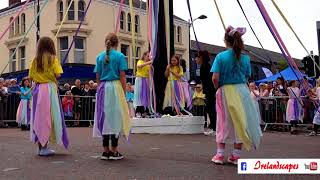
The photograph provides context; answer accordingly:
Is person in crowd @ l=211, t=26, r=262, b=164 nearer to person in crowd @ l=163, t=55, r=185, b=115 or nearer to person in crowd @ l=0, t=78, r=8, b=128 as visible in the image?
person in crowd @ l=163, t=55, r=185, b=115

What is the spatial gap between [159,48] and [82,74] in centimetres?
2429

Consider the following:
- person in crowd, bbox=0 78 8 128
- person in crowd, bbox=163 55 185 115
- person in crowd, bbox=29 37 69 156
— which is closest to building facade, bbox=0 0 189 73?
person in crowd, bbox=0 78 8 128

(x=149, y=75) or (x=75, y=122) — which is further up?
(x=149, y=75)

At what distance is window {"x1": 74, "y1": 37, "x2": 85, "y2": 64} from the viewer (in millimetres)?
36469

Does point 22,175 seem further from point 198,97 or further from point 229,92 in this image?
point 198,97

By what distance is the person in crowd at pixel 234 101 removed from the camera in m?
6.12

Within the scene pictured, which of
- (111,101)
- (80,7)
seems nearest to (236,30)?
(111,101)

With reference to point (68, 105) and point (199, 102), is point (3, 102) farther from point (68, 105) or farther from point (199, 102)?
point (199, 102)

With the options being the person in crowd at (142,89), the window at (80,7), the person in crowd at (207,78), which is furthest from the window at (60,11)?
the person in crowd at (207,78)

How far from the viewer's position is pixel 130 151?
7.68 meters

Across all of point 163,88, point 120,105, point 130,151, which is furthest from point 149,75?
point 120,105

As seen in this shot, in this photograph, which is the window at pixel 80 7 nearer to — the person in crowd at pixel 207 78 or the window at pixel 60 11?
the window at pixel 60 11

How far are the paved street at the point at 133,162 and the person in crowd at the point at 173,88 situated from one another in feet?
9.33

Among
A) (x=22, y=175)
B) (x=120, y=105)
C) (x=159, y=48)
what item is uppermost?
(x=159, y=48)
